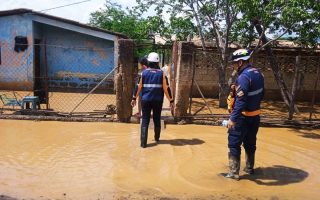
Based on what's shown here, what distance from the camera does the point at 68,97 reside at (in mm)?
14172

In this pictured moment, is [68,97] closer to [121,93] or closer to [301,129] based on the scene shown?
[121,93]

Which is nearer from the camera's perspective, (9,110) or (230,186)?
(230,186)

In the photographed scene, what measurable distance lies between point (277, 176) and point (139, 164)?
7.48 feet

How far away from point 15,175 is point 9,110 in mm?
5032

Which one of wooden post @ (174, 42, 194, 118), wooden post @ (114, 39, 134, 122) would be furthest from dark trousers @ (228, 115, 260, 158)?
wooden post @ (114, 39, 134, 122)

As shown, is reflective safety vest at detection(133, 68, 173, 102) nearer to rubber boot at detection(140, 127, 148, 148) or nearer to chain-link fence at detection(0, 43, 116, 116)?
rubber boot at detection(140, 127, 148, 148)

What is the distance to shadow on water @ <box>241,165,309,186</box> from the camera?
18.9 feet

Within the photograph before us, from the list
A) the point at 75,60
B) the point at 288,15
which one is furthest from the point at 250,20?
the point at 75,60

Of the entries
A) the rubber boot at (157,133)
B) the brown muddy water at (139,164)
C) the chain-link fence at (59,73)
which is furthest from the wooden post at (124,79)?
the chain-link fence at (59,73)

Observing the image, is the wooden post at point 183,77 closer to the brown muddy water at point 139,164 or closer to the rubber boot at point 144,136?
the brown muddy water at point 139,164

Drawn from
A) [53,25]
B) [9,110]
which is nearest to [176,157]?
[9,110]

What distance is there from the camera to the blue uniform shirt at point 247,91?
5.43 metres

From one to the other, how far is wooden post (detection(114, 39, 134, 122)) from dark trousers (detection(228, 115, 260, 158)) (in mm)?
4053

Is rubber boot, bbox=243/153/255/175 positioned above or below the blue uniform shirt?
below
